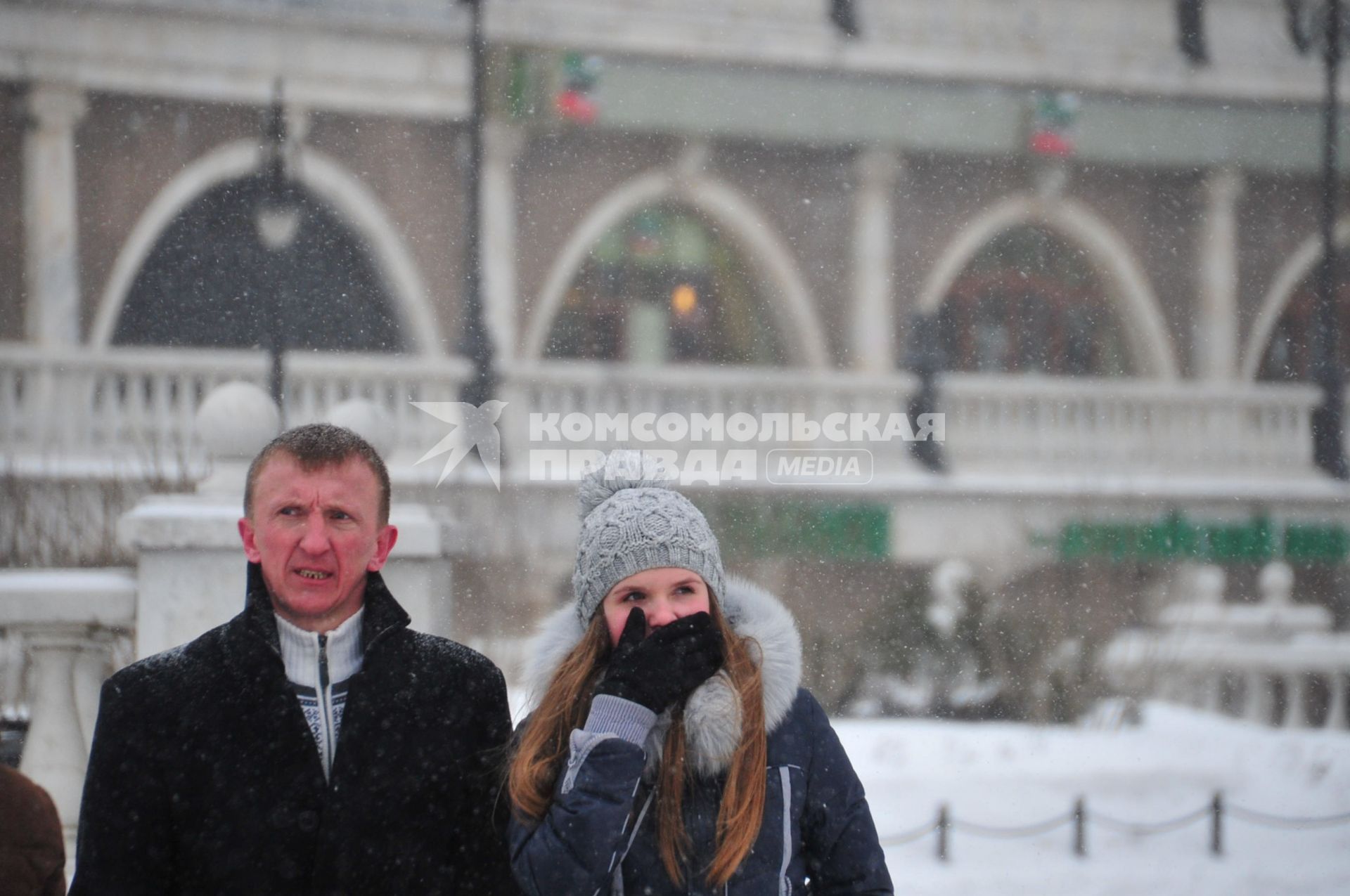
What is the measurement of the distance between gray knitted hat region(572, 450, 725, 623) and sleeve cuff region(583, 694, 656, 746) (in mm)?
169

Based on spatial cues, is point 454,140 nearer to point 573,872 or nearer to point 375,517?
point 375,517

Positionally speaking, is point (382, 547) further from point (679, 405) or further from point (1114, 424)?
point (1114, 424)

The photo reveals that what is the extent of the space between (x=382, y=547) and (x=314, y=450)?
Result: 5.9 inches

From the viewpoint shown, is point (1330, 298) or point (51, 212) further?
point (1330, 298)

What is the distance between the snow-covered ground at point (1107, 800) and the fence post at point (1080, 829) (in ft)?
0.06

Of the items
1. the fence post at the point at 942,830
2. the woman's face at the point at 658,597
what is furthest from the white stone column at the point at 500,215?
the fence post at the point at 942,830

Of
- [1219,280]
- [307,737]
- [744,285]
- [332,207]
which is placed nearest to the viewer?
[307,737]

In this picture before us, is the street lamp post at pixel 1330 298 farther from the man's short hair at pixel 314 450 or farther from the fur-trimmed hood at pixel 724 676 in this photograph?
the man's short hair at pixel 314 450

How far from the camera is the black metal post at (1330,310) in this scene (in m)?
2.98

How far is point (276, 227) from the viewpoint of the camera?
2.60 meters

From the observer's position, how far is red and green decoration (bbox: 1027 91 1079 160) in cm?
293

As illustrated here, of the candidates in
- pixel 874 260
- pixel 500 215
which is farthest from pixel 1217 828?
pixel 500 215

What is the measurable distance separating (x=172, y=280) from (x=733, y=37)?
1332mm

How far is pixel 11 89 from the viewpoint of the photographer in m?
2.54
